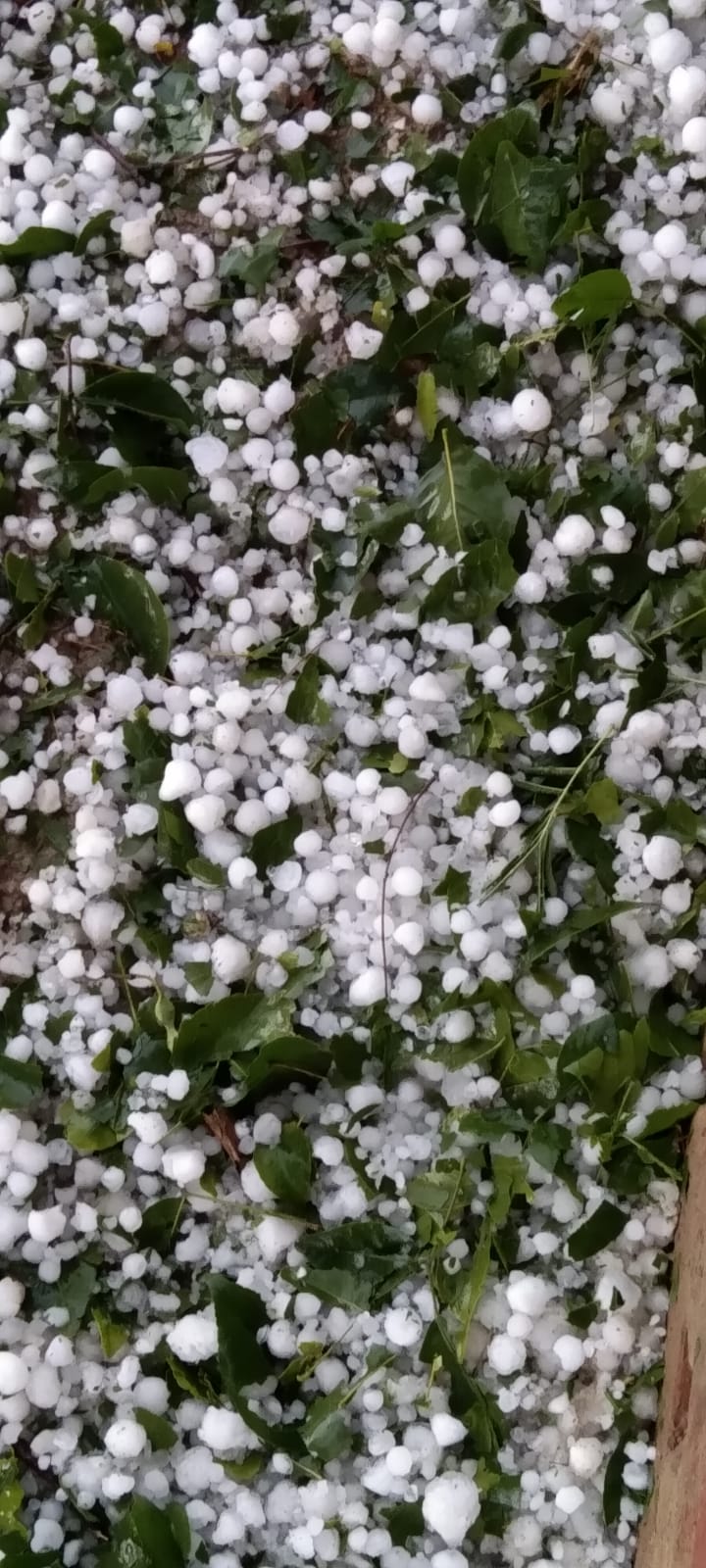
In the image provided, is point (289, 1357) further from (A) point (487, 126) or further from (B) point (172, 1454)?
(A) point (487, 126)

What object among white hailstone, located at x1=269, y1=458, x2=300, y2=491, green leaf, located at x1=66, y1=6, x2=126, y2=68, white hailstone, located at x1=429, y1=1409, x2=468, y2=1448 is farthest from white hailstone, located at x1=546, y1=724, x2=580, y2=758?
green leaf, located at x1=66, y1=6, x2=126, y2=68

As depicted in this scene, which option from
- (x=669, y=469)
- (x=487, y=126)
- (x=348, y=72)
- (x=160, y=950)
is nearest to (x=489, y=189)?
(x=487, y=126)

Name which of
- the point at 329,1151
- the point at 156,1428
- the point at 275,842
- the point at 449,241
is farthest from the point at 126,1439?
the point at 449,241

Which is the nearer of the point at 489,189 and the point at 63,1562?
the point at 63,1562

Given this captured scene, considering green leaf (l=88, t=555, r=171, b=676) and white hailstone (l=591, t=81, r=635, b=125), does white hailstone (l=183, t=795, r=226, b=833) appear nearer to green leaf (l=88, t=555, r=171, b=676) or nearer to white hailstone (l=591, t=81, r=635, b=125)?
green leaf (l=88, t=555, r=171, b=676)

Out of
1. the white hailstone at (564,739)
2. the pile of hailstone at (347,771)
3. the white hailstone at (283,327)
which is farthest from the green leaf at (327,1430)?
the white hailstone at (283,327)

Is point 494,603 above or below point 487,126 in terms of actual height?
below
